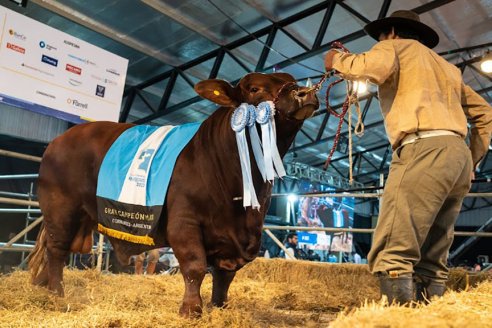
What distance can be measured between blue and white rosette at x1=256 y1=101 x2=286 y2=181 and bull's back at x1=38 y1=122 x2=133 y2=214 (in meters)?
1.22

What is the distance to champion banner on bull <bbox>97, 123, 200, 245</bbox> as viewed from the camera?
108 inches

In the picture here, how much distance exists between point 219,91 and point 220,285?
4.09 feet

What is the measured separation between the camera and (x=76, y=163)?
3.26 m

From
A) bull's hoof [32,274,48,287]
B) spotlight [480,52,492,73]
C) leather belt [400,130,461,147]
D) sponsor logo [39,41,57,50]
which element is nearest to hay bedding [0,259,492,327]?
bull's hoof [32,274,48,287]

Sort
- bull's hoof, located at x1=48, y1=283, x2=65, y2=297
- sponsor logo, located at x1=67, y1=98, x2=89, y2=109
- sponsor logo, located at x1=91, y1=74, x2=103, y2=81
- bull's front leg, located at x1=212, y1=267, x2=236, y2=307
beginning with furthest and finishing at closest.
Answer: sponsor logo, located at x1=91, y1=74, x2=103, y2=81
sponsor logo, located at x1=67, y1=98, x2=89, y2=109
bull's hoof, located at x1=48, y1=283, x2=65, y2=297
bull's front leg, located at x1=212, y1=267, x2=236, y2=307

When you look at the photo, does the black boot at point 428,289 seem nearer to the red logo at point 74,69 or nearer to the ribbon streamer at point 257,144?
the ribbon streamer at point 257,144

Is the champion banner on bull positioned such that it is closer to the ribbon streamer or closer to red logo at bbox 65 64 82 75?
the ribbon streamer

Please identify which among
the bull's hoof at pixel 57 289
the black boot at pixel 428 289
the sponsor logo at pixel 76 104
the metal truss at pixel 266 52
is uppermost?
→ the metal truss at pixel 266 52

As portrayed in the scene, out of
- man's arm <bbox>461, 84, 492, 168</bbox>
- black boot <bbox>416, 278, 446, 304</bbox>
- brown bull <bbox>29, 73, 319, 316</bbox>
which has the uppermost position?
man's arm <bbox>461, 84, 492, 168</bbox>

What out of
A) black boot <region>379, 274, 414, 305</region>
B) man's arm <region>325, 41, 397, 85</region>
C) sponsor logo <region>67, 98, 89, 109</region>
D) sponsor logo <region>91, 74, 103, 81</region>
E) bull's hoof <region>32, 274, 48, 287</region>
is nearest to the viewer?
black boot <region>379, 274, 414, 305</region>

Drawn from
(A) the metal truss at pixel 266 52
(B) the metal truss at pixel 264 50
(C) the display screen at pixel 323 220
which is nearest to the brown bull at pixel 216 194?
(A) the metal truss at pixel 266 52

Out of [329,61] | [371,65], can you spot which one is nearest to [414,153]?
[371,65]

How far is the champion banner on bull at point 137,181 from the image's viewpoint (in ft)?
8.97

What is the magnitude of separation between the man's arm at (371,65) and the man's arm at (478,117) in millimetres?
618
